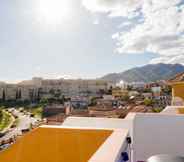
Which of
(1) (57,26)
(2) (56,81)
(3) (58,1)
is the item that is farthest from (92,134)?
(2) (56,81)

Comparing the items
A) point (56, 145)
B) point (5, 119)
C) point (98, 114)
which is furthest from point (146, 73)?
point (56, 145)

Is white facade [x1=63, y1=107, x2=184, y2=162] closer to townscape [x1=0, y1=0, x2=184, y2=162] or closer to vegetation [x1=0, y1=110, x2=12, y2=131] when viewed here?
townscape [x1=0, y1=0, x2=184, y2=162]

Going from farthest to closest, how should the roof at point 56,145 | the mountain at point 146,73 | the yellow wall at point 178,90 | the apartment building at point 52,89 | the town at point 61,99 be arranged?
the mountain at point 146,73 < the apartment building at point 52,89 < the town at point 61,99 < the yellow wall at point 178,90 < the roof at point 56,145

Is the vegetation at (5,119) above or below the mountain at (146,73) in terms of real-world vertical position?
below

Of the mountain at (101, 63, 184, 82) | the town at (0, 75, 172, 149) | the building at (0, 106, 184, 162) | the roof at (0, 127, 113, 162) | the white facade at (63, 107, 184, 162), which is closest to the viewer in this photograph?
the building at (0, 106, 184, 162)

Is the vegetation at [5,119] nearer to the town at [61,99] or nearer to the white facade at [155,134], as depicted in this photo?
the town at [61,99]

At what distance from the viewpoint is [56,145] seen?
3.29m

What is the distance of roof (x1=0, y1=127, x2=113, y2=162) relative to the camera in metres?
3.17

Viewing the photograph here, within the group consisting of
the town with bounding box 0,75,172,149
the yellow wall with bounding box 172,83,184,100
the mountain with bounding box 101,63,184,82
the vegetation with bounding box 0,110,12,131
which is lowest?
the vegetation with bounding box 0,110,12,131

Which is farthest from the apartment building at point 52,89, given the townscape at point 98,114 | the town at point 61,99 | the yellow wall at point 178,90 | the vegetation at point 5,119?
the yellow wall at point 178,90

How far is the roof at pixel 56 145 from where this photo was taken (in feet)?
10.4

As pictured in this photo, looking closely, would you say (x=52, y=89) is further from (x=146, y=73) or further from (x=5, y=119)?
(x=146, y=73)

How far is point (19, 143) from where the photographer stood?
134 inches

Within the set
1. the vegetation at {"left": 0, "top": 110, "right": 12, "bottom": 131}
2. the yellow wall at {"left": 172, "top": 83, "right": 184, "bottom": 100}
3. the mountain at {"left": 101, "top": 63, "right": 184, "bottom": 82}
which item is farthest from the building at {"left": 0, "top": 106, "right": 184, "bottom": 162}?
the mountain at {"left": 101, "top": 63, "right": 184, "bottom": 82}
